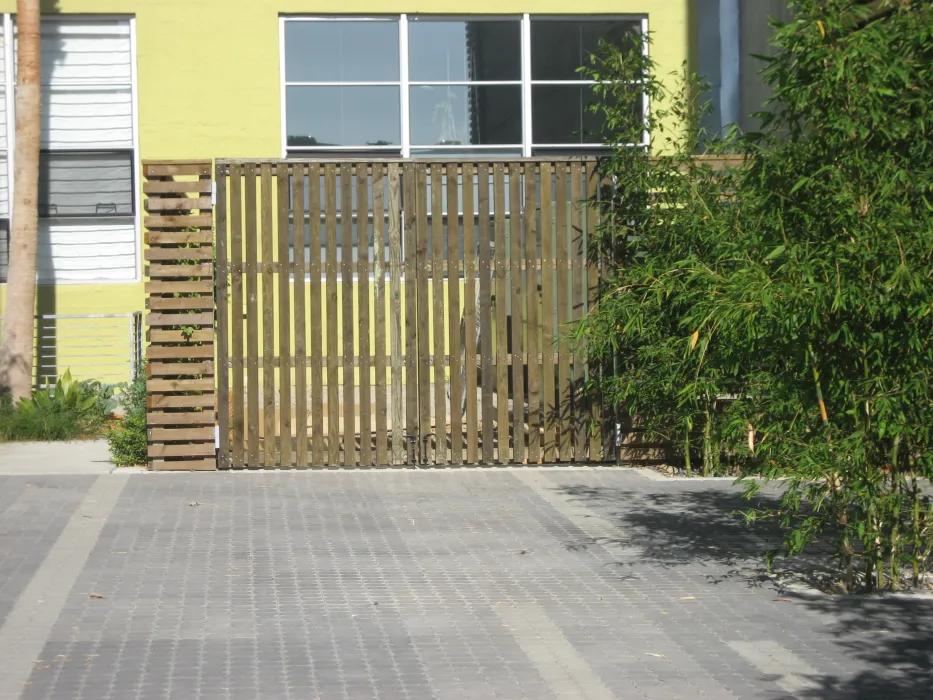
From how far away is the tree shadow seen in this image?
19.8ft

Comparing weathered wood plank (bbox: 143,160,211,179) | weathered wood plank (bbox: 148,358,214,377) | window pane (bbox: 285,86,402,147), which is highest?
window pane (bbox: 285,86,402,147)

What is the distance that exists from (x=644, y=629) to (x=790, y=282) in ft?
6.30

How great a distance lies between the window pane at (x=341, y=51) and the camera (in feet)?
56.9

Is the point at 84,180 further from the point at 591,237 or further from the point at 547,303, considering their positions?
the point at 591,237

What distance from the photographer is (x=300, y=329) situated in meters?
11.9

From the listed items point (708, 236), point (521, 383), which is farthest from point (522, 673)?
point (521, 383)

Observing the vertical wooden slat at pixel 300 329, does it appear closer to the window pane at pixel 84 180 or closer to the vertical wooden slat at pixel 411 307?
the vertical wooden slat at pixel 411 307

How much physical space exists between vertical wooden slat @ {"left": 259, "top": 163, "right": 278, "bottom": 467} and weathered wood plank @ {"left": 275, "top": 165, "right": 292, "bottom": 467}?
0.26 ft

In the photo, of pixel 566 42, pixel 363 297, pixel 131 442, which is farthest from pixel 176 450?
pixel 566 42

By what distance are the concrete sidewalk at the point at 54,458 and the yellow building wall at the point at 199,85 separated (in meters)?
3.57

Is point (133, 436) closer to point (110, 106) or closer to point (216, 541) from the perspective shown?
point (216, 541)

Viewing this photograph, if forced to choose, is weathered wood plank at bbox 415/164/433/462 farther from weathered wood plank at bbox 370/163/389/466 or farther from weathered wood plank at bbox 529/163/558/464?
weathered wood plank at bbox 529/163/558/464

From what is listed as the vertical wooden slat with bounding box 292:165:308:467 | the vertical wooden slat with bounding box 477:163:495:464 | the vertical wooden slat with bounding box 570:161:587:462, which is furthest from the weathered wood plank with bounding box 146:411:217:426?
the vertical wooden slat with bounding box 570:161:587:462

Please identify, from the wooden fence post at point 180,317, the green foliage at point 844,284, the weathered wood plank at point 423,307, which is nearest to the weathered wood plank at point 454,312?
the weathered wood plank at point 423,307
